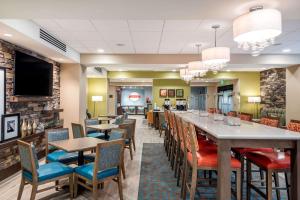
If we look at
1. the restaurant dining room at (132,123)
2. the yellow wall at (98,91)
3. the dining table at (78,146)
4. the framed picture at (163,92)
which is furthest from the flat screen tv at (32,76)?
the framed picture at (163,92)

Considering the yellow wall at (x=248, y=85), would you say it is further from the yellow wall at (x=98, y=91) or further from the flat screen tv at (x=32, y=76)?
the flat screen tv at (x=32, y=76)

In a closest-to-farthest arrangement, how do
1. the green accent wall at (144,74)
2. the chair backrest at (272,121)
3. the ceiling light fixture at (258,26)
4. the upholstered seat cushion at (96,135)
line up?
the ceiling light fixture at (258,26) < the chair backrest at (272,121) < the upholstered seat cushion at (96,135) < the green accent wall at (144,74)

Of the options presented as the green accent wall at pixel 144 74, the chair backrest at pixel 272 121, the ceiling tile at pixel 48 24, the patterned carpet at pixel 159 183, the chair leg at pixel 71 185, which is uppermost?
the ceiling tile at pixel 48 24

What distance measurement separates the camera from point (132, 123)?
5.27 metres

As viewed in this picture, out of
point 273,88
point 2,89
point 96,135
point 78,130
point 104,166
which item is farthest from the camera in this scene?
point 273,88

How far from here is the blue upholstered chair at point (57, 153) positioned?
3.53m

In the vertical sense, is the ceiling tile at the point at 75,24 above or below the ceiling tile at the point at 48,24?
above

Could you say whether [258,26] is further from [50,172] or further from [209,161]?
[50,172]

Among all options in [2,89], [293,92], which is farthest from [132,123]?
[293,92]

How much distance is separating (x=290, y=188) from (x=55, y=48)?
492cm

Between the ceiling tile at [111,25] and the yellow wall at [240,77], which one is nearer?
the ceiling tile at [111,25]

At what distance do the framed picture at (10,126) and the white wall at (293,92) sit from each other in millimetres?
7716

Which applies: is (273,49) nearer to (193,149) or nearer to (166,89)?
(193,149)

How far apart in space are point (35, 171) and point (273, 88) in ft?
31.6
